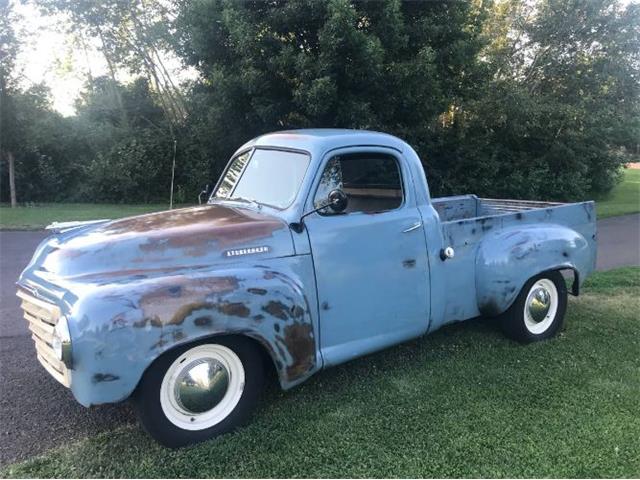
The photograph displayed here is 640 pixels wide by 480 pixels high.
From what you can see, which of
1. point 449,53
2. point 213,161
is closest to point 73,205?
point 213,161

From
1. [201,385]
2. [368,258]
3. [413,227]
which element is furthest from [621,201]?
[201,385]

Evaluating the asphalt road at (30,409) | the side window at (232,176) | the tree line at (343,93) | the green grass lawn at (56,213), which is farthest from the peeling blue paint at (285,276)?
the green grass lawn at (56,213)

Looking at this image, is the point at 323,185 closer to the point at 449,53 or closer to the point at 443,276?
the point at 443,276

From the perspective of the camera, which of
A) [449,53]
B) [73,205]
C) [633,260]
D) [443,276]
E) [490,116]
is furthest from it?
[73,205]

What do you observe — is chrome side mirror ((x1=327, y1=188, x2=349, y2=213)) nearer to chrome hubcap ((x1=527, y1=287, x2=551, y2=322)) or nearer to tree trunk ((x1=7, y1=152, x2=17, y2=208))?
chrome hubcap ((x1=527, y1=287, x2=551, y2=322))

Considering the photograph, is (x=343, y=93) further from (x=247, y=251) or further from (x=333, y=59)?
(x=247, y=251)

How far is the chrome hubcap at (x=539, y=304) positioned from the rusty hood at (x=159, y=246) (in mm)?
2598

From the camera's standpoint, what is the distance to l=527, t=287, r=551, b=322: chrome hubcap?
492cm

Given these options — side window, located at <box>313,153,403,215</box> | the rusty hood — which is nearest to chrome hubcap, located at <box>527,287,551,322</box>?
side window, located at <box>313,153,403,215</box>

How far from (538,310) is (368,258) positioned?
209 centimetres

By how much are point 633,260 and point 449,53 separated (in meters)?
5.86

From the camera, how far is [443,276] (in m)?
4.30

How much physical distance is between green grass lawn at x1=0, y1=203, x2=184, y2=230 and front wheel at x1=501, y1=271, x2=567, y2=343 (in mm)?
10953

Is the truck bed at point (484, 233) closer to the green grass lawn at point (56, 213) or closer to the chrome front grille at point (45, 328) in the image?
the chrome front grille at point (45, 328)
